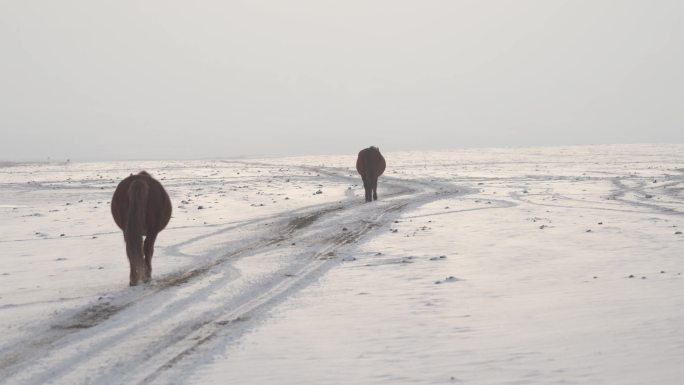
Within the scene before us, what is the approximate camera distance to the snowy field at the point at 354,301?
6.79 meters

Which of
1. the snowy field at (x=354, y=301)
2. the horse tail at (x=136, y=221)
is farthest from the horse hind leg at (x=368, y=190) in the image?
the horse tail at (x=136, y=221)

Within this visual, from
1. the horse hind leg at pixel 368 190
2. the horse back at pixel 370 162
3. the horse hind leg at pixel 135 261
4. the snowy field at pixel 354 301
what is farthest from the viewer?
the horse back at pixel 370 162

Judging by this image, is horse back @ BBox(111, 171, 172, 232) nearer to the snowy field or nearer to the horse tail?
the horse tail

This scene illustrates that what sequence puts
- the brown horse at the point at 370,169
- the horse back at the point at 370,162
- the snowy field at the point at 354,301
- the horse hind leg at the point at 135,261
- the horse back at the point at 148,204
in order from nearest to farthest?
the snowy field at the point at 354,301
the horse hind leg at the point at 135,261
the horse back at the point at 148,204
the brown horse at the point at 370,169
the horse back at the point at 370,162

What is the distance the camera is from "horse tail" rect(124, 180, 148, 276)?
1108cm

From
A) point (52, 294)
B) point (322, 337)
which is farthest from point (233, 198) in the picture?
point (322, 337)

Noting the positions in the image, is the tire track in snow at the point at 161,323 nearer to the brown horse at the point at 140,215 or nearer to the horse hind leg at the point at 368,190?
the brown horse at the point at 140,215

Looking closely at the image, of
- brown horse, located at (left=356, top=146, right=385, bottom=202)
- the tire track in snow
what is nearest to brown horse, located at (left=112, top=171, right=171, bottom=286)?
the tire track in snow

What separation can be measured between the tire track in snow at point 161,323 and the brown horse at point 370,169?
10.7 m

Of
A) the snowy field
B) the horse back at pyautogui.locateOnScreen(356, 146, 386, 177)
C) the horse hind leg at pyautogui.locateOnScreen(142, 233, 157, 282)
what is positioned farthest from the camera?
the horse back at pyautogui.locateOnScreen(356, 146, 386, 177)

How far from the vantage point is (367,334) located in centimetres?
803

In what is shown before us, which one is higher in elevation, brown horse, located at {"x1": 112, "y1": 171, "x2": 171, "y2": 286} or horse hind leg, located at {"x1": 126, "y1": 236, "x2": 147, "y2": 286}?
brown horse, located at {"x1": 112, "y1": 171, "x2": 171, "y2": 286}

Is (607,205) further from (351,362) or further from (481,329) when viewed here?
(351,362)

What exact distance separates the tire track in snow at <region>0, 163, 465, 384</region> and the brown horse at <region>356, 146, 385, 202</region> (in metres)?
10.7
